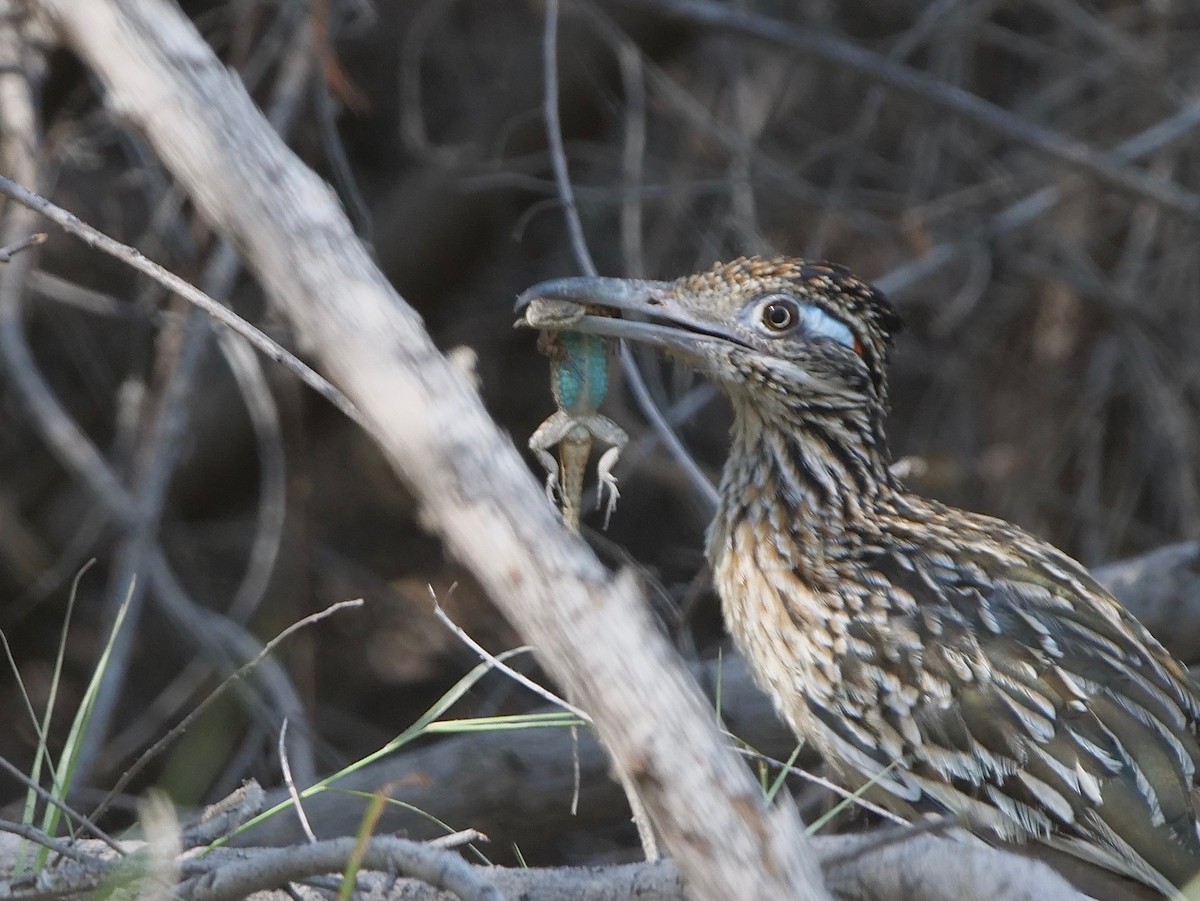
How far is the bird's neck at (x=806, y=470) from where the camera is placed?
12.6ft

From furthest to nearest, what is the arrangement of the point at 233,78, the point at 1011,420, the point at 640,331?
1. the point at 1011,420
2. the point at 640,331
3. the point at 233,78

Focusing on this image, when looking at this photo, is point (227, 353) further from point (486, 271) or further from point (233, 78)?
point (233, 78)

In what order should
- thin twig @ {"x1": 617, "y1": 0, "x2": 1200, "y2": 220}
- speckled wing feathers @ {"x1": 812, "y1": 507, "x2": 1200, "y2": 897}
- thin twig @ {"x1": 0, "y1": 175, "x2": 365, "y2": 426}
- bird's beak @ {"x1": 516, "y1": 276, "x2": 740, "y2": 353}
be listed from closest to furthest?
1. thin twig @ {"x1": 0, "y1": 175, "x2": 365, "y2": 426}
2. speckled wing feathers @ {"x1": 812, "y1": 507, "x2": 1200, "y2": 897}
3. bird's beak @ {"x1": 516, "y1": 276, "x2": 740, "y2": 353}
4. thin twig @ {"x1": 617, "y1": 0, "x2": 1200, "y2": 220}

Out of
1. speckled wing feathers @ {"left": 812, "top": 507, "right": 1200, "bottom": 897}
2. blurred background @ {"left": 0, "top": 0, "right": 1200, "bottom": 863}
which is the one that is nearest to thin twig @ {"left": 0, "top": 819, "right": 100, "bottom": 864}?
speckled wing feathers @ {"left": 812, "top": 507, "right": 1200, "bottom": 897}

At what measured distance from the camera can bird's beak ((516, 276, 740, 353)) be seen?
338 centimetres

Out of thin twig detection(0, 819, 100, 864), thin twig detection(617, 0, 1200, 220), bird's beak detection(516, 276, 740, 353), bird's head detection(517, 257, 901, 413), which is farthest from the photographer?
thin twig detection(617, 0, 1200, 220)

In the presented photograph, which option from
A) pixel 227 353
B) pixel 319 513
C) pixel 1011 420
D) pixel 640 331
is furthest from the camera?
pixel 319 513

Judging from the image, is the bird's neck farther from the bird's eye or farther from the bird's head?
the bird's eye

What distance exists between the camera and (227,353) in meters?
5.10

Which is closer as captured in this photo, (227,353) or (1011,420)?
(227,353)

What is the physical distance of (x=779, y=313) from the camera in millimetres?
3838

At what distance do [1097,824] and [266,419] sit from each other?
2.88 meters

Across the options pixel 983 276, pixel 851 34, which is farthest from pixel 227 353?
pixel 851 34

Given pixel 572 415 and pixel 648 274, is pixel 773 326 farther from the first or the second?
pixel 648 274
